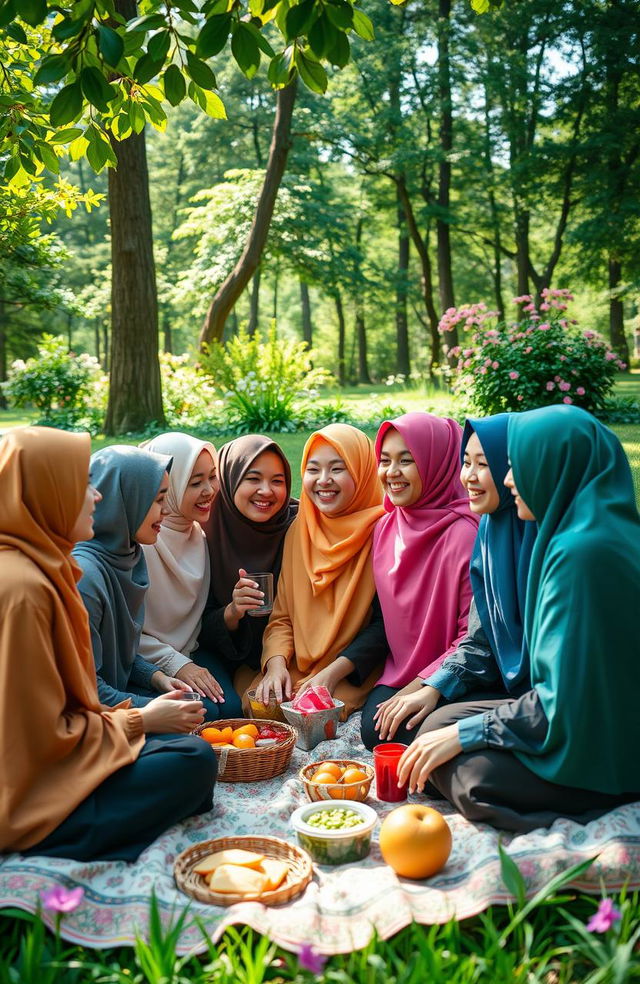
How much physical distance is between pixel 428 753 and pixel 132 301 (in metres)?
8.75

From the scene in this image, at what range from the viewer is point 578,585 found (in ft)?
9.03

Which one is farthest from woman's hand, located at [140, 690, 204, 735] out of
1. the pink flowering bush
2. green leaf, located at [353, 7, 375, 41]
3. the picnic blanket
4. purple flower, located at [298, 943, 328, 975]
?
the pink flowering bush

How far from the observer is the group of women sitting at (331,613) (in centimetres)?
269

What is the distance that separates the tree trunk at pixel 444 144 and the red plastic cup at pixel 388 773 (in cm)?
1631

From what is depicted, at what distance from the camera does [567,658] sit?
276cm

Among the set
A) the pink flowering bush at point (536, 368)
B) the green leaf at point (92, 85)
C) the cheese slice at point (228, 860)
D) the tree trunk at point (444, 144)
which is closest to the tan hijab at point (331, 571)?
the cheese slice at point (228, 860)

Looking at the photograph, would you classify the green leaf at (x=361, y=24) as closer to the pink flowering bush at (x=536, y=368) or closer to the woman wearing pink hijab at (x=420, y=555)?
the woman wearing pink hijab at (x=420, y=555)

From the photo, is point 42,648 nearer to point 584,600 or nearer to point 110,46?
point 584,600

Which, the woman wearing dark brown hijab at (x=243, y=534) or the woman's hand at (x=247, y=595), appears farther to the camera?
the woman wearing dark brown hijab at (x=243, y=534)

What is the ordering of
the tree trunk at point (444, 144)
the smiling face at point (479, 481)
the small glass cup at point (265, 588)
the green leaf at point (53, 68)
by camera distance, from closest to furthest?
the green leaf at point (53, 68)
the smiling face at point (479, 481)
the small glass cup at point (265, 588)
the tree trunk at point (444, 144)

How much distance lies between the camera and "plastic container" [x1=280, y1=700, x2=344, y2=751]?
384 centimetres

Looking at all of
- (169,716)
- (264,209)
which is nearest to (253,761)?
(169,716)

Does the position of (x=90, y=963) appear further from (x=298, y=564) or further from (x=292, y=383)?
(x=292, y=383)

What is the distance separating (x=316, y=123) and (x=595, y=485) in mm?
18764
